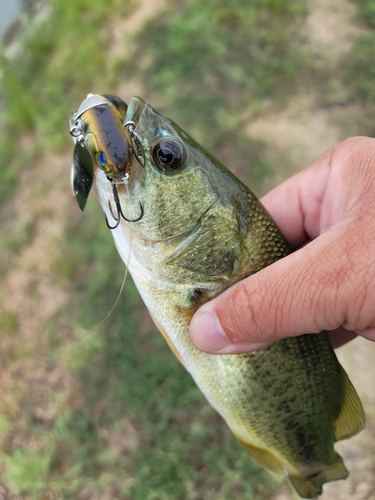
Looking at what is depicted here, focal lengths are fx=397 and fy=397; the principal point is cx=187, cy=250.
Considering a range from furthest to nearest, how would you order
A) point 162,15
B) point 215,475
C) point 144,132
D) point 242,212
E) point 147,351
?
point 162,15
point 147,351
point 215,475
point 242,212
point 144,132

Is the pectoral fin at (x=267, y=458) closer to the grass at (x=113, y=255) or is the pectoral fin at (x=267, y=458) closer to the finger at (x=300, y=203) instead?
the grass at (x=113, y=255)

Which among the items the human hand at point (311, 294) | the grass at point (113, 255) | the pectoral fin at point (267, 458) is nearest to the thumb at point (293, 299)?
the human hand at point (311, 294)

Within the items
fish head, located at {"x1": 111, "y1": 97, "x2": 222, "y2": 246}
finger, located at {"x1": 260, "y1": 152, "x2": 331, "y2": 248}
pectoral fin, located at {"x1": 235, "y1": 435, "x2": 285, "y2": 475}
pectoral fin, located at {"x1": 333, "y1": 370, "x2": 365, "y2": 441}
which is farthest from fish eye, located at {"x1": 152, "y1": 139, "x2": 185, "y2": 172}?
pectoral fin, located at {"x1": 235, "y1": 435, "x2": 285, "y2": 475}

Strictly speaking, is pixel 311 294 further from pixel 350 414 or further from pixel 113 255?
pixel 113 255

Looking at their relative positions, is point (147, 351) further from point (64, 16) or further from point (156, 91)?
point (64, 16)

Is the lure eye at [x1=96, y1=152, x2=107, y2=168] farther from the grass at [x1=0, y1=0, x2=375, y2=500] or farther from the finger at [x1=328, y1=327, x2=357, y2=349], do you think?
the grass at [x1=0, y1=0, x2=375, y2=500]

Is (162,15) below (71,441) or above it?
above

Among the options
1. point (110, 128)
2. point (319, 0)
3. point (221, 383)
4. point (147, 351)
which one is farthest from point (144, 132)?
point (319, 0)
